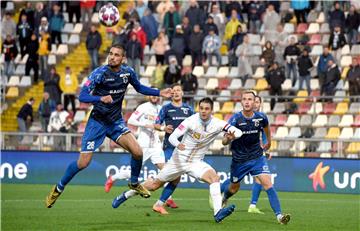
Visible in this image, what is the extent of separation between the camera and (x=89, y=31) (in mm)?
38531

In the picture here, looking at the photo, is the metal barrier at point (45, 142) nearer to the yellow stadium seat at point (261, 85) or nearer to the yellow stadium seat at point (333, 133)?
the yellow stadium seat at point (333, 133)

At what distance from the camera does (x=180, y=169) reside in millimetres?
19469

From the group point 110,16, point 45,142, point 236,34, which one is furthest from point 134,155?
point 236,34

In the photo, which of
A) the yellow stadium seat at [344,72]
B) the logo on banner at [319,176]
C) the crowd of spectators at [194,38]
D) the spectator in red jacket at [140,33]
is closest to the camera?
the logo on banner at [319,176]

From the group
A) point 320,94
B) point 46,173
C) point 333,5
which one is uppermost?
point 333,5

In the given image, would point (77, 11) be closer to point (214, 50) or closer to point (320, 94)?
point (214, 50)

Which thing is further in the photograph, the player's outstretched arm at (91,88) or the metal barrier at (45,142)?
the metal barrier at (45,142)

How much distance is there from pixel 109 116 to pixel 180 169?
1665 mm

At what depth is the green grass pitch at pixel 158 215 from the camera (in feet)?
60.3

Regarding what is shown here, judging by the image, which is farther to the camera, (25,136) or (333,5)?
(333,5)

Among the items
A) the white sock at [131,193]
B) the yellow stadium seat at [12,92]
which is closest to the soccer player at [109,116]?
the white sock at [131,193]

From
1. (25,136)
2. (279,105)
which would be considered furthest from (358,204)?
(25,136)

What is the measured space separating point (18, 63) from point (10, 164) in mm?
8556

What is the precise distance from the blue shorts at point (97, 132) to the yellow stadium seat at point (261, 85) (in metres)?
16.0
